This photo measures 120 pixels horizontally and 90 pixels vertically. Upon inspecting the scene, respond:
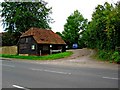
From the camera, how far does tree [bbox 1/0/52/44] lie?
59.3 m

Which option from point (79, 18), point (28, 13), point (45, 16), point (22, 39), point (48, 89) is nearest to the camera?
point (48, 89)

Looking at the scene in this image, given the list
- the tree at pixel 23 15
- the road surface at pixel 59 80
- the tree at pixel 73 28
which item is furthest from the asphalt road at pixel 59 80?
the tree at pixel 73 28

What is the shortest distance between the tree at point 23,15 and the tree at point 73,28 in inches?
655

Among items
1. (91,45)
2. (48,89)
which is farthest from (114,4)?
(48,89)

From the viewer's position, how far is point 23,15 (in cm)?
5884

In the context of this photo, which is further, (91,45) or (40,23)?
(40,23)

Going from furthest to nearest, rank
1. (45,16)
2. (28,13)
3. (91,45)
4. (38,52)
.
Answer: (45,16)
(28,13)
(38,52)
(91,45)

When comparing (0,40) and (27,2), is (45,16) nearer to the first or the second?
(27,2)

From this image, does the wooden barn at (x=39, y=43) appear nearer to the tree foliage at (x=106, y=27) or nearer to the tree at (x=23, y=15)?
the tree at (x=23, y=15)

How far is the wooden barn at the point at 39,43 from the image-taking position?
48072mm

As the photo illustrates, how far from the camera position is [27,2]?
61.3 m

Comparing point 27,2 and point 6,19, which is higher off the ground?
point 27,2

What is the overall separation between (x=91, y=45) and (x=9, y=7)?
93.7ft

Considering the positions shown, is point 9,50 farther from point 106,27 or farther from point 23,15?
point 106,27
